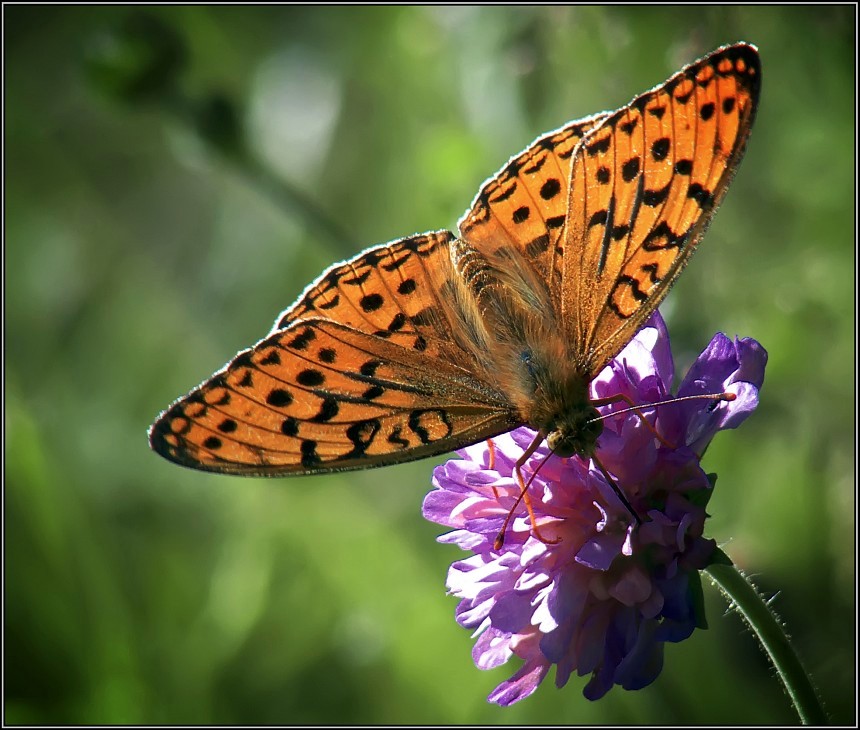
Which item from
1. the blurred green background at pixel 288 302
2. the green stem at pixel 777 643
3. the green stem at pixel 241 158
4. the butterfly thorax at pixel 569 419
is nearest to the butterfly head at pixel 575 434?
the butterfly thorax at pixel 569 419

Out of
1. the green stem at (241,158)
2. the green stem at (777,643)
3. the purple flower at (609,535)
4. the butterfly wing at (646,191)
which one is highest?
the green stem at (241,158)

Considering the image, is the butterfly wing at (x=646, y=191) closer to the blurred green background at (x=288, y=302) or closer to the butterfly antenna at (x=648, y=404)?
the butterfly antenna at (x=648, y=404)

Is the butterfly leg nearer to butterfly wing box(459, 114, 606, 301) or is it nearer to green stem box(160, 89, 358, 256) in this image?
butterfly wing box(459, 114, 606, 301)

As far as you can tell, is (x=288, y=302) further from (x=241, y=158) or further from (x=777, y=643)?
(x=777, y=643)

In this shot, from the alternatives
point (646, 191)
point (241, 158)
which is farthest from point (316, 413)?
point (241, 158)

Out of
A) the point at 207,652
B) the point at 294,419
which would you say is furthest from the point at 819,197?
the point at 207,652

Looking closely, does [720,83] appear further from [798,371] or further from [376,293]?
[798,371]

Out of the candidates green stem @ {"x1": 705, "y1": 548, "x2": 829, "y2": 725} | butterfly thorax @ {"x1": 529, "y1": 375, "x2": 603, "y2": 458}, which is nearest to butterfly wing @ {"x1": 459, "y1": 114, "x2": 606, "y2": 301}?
butterfly thorax @ {"x1": 529, "y1": 375, "x2": 603, "y2": 458}
